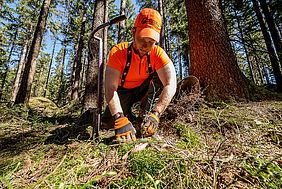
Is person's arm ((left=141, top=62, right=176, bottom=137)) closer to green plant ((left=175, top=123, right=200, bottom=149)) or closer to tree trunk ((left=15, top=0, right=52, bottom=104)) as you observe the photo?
green plant ((left=175, top=123, right=200, bottom=149))

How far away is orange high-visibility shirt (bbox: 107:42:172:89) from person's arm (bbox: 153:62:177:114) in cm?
8

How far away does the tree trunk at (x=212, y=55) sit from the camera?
3.01 metres

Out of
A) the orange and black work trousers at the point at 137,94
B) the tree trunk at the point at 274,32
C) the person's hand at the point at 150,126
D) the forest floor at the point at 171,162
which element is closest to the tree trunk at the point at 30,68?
the forest floor at the point at 171,162

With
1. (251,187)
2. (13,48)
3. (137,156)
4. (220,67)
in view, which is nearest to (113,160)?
(137,156)

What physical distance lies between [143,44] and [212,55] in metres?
1.61

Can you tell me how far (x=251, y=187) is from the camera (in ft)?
3.50

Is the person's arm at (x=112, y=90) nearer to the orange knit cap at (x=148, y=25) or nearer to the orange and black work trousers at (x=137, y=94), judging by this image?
the orange knit cap at (x=148, y=25)

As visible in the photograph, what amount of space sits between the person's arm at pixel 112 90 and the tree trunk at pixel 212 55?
1623 millimetres

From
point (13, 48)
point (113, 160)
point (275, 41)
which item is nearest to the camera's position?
point (113, 160)

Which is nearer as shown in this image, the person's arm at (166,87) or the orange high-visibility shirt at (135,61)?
the person's arm at (166,87)

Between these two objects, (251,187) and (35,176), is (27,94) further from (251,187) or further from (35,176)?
(251,187)

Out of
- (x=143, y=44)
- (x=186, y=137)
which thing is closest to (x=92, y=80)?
(x=143, y=44)

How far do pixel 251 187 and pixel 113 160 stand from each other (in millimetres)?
914

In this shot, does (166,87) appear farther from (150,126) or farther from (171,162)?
(171,162)
